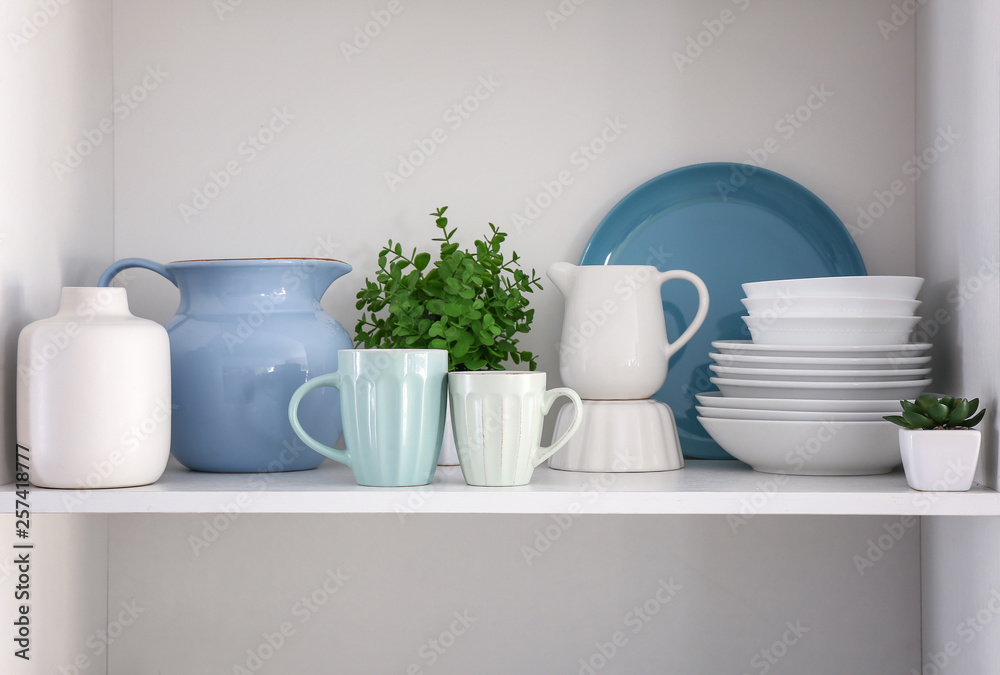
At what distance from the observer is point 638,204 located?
3.49ft

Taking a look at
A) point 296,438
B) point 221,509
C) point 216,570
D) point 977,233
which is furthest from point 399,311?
point 977,233

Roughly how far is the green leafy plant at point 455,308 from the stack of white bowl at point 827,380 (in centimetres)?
25

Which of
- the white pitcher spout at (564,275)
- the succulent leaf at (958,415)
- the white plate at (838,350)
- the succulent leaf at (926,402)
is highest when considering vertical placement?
the white pitcher spout at (564,275)

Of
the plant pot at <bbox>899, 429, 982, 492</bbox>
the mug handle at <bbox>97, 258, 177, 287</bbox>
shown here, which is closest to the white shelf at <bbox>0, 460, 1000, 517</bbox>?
the plant pot at <bbox>899, 429, 982, 492</bbox>

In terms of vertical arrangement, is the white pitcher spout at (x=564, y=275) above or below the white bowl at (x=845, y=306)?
above

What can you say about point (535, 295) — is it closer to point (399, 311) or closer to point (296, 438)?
point (399, 311)

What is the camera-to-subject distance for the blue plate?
1.04 meters

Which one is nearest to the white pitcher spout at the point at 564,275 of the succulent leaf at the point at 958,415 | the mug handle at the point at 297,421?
the mug handle at the point at 297,421

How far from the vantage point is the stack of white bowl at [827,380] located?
83 cm

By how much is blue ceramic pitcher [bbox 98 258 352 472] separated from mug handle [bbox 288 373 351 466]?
59mm

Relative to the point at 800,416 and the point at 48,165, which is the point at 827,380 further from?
the point at 48,165

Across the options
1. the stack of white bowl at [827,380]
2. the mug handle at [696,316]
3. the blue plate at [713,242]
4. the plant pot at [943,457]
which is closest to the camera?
the plant pot at [943,457]

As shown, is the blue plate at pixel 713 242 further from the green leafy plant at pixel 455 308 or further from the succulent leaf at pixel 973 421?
the succulent leaf at pixel 973 421

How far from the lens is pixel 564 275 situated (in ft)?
3.12
